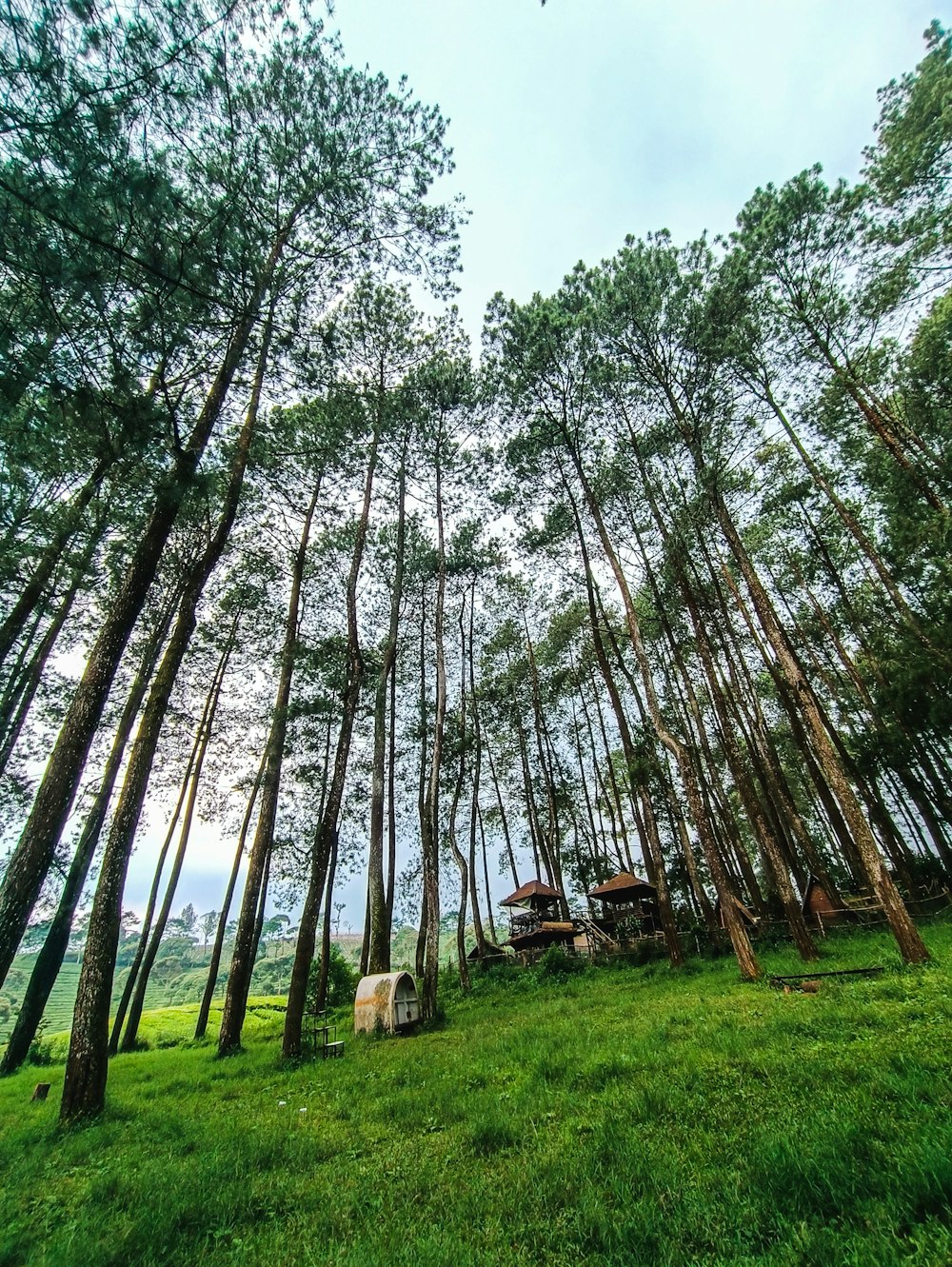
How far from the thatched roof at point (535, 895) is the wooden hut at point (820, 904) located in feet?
33.8

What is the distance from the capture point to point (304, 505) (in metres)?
14.6

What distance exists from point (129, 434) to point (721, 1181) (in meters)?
7.51

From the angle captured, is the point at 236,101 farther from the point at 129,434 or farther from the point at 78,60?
the point at 129,434

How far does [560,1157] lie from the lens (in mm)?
3416

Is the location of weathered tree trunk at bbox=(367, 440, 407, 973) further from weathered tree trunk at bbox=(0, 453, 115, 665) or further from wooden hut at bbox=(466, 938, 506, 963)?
wooden hut at bbox=(466, 938, 506, 963)

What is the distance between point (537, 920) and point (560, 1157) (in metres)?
22.6

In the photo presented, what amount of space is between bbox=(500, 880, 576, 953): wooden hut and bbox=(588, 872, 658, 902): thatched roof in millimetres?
2769

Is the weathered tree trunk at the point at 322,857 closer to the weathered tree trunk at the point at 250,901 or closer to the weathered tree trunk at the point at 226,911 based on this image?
the weathered tree trunk at the point at 250,901

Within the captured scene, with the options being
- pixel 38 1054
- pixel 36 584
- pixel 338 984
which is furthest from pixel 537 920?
pixel 36 584

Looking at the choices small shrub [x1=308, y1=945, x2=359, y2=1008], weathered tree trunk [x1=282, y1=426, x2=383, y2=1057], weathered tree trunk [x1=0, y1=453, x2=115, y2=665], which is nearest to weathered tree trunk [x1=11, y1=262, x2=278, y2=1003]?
weathered tree trunk [x1=0, y1=453, x2=115, y2=665]

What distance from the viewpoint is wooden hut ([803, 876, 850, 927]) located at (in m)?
16.7

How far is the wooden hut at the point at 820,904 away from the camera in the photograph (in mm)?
16688

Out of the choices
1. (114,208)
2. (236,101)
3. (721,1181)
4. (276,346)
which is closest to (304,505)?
(276,346)

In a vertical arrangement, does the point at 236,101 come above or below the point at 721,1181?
above
